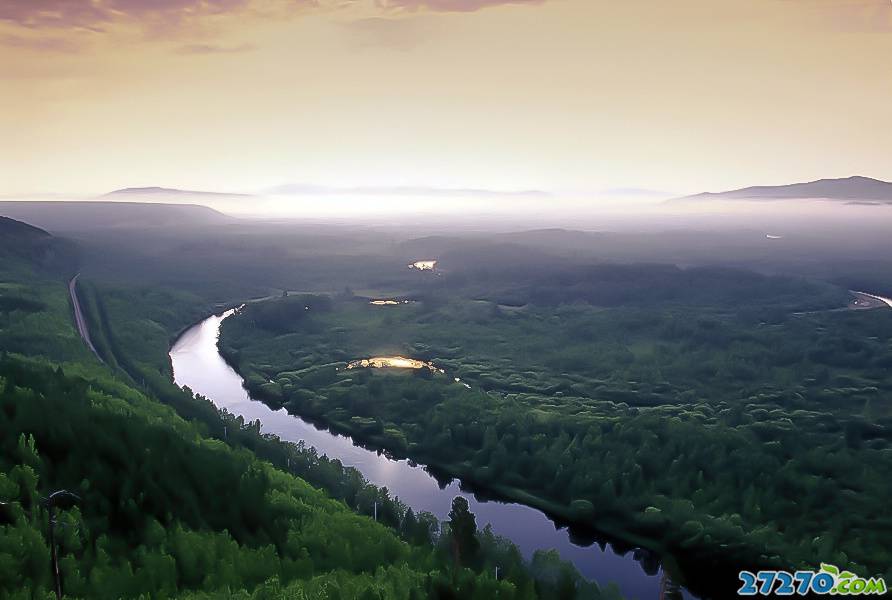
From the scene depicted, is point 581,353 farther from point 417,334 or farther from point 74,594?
point 74,594

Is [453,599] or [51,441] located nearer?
[453,599]

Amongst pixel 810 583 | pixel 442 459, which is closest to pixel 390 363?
pixel 442 459

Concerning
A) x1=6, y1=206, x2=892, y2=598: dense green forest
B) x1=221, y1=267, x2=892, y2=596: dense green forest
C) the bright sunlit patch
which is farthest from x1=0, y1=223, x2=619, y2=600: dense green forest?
the bright sunlit patch

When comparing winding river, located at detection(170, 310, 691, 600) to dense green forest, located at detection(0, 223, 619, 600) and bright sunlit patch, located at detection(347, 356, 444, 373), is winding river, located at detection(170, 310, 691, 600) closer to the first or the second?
dense green forest, located at detection(0, 223, 619, 600)

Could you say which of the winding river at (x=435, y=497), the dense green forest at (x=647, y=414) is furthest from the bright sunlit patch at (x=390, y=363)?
the winding river at (x=435, y=497)

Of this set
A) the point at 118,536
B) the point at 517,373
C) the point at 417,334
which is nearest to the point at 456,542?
the point at 118,536
